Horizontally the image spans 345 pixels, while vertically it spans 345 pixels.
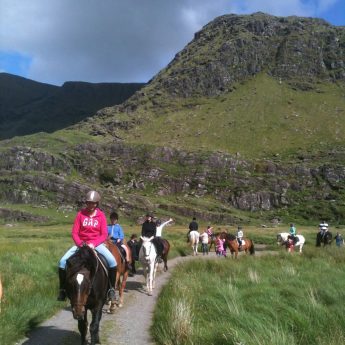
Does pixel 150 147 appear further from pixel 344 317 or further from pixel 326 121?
pixel 344 317

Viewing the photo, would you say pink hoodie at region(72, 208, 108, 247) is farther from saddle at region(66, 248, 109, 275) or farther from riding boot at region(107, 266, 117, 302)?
riding boot at region(107, 266, 117, 302)

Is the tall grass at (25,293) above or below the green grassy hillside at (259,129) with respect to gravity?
below

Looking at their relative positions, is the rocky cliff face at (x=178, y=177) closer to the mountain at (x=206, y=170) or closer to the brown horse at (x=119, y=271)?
the mountain at (x=206, y=170)

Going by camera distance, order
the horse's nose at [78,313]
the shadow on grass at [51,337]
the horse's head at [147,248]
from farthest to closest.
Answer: the horse's head at [147,248] < the shadow on grass at [51,337] < the horse's nose at [78,313]

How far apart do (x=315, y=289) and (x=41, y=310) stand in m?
7.20

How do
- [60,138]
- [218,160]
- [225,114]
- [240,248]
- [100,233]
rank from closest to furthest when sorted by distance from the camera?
[100,233]
[240,248]
[218,160]
[60,138]
[225,114]

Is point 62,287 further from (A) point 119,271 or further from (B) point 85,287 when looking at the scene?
(A) point 119,271

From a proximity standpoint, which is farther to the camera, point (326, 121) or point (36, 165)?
point (326, 121)

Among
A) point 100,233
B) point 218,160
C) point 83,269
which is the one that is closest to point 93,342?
point 83,269

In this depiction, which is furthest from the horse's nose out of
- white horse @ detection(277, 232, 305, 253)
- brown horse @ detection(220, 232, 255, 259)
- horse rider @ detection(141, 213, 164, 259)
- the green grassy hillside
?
the green grassy hillside

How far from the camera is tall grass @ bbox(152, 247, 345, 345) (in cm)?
793

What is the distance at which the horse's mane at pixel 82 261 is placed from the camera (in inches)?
342

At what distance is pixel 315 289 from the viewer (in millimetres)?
12703

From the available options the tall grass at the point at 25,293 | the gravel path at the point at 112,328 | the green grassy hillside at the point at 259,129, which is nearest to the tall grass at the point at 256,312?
the gravel path at the point at 112,328
